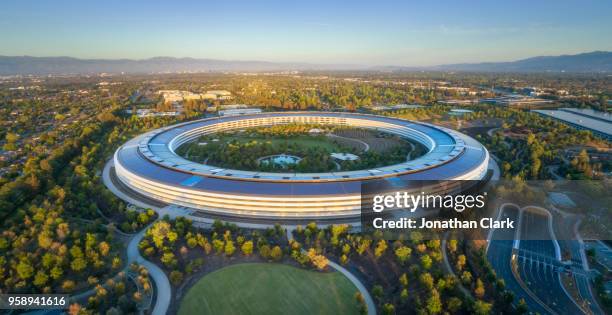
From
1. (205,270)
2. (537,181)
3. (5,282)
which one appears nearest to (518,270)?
(537,181)

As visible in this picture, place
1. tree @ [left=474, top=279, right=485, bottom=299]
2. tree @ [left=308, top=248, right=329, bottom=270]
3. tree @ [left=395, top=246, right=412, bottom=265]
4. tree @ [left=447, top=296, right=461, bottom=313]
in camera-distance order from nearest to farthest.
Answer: tree @ [left=447, top=296, right=461, bottom=313]
tree @ [left=474, top=279, right=485, bottom=299]
tree @ [left=308, top=248, right=329, bottom=270]
tree @ [left=395, top=246, right=412, bottom=265]

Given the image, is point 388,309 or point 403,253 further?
point 403,253

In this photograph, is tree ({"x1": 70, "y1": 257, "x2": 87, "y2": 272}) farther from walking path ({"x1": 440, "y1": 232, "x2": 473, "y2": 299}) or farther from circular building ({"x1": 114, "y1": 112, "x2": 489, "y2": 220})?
walking path ({"x1": 440, "y1": 232, "x2": 473, "y2": 299})

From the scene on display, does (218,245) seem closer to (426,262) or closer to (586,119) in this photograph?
(426,262)

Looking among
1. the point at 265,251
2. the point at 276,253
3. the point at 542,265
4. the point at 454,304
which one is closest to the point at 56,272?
the point at 265,251

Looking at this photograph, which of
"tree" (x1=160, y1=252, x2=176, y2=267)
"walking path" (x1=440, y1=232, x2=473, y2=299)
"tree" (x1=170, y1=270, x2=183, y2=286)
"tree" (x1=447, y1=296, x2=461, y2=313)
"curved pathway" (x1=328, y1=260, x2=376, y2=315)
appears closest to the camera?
"tree" (x1=447, y1=296, x2=461, y2=313)

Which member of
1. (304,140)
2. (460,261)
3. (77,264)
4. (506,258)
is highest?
(304,140)

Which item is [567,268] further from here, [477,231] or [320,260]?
[320,260]

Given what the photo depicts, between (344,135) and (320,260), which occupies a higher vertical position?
(344,135)

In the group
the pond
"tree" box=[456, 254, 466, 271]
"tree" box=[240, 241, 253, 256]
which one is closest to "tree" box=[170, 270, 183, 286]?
"tree" box=[240, 241, 253, 256]
